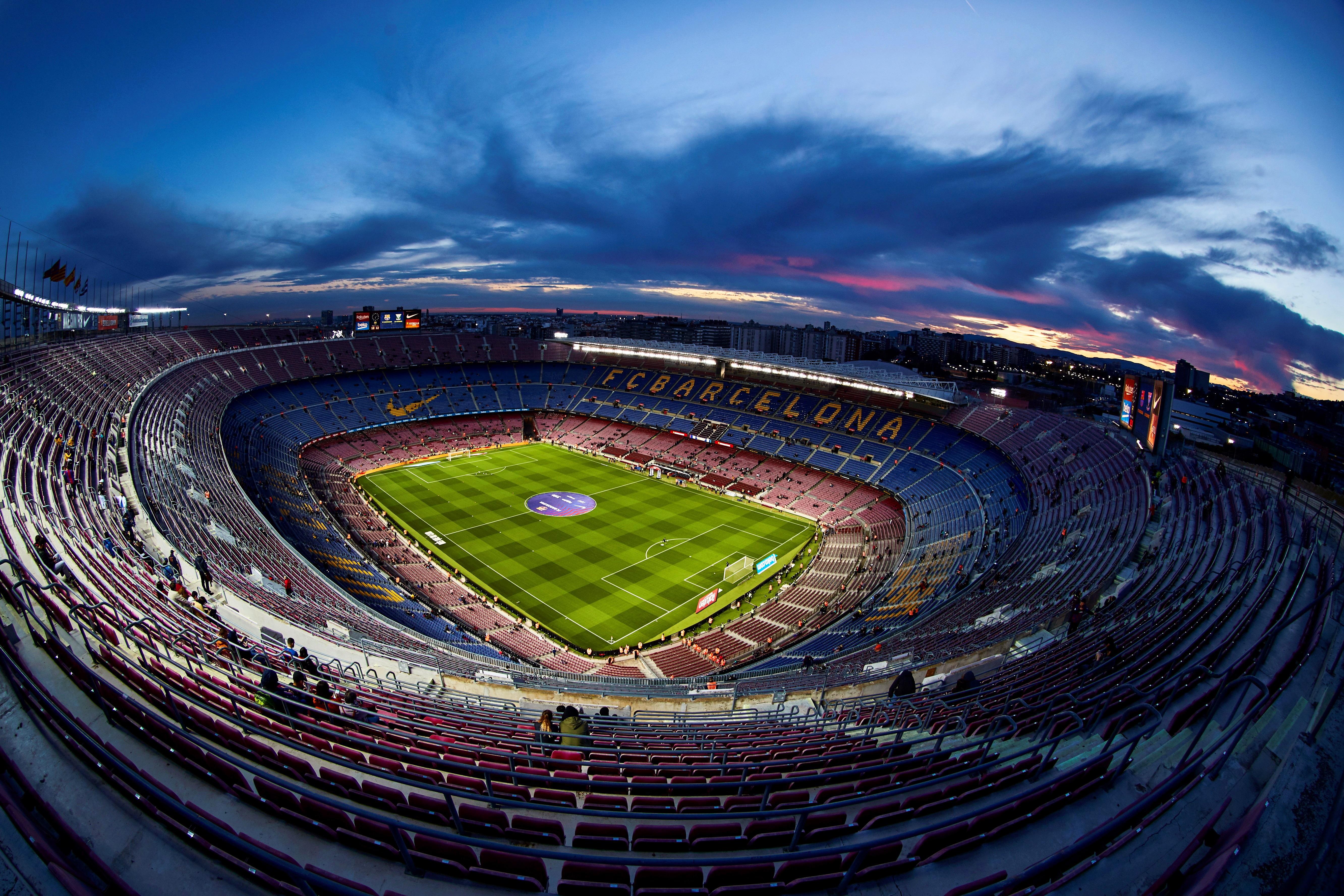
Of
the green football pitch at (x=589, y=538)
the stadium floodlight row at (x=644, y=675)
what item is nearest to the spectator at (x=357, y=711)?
the stadium floodlight row at (x=644, y=675)

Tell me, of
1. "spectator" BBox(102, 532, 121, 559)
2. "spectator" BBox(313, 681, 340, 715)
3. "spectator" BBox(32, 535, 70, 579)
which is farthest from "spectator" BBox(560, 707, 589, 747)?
"spectator" BBox(102, 532, 121, 559)

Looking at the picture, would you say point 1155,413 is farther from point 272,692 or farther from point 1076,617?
point 272,692

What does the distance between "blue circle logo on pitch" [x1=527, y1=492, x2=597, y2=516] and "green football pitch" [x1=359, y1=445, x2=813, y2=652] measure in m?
0.22

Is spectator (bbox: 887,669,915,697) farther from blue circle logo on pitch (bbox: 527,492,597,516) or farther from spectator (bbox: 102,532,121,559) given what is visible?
blue circle logo on pitch (bbox: 527,492,597,516)

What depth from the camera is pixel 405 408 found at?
216 ft

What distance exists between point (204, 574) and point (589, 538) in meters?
26.2

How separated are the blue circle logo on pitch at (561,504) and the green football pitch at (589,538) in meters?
0.22

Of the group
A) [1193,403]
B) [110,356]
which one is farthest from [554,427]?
[1193,403]

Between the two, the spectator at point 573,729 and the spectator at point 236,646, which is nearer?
the spectator at point 573,729

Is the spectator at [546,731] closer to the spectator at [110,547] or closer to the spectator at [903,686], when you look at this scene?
the spectator at [903,686]

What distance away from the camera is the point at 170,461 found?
27.0 m

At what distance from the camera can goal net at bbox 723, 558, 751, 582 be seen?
115 feet

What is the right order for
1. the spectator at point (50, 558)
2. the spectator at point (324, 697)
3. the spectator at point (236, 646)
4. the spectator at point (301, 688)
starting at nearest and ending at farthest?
the spectator at point (301, 688) → the spectator at point (324, 697) → the spectator at point (236, 646) → the spectator at point (50, 558)

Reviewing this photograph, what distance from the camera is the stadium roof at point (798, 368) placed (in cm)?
5238
